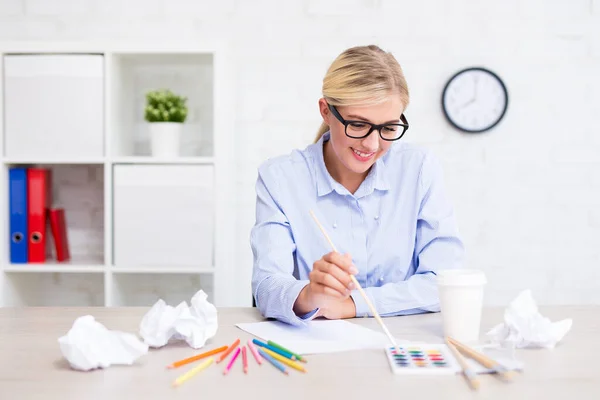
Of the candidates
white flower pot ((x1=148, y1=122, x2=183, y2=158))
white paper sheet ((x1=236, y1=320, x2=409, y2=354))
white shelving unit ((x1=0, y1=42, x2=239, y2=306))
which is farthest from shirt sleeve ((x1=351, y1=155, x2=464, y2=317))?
white flower pot ((x1=148, y1=122, x2=183, y2=158))

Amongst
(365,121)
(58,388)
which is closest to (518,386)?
Result: (58,388)

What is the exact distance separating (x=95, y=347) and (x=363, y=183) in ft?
2.85

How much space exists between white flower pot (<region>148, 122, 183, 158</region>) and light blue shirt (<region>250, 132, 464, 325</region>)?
0.97 metres

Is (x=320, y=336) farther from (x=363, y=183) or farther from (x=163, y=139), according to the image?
(x=163, y=139)

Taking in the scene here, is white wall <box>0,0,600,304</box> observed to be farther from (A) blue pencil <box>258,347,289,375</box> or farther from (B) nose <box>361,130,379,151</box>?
(A) blue pencil <box>258,347,289,375</box>

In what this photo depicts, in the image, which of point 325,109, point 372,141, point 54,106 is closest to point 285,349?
point 372,141

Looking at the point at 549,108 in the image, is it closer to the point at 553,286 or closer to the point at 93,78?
the point at 553,286

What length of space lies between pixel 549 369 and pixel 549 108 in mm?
1987

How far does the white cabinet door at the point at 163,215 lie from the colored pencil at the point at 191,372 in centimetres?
152

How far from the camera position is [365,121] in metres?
1.52

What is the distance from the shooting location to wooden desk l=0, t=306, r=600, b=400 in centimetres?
89

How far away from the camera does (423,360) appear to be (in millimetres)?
1013

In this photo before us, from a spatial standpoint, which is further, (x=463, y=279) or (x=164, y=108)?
(x=164, y=108)

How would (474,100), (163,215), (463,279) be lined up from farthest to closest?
(474,100), (163,215), (463,279)
